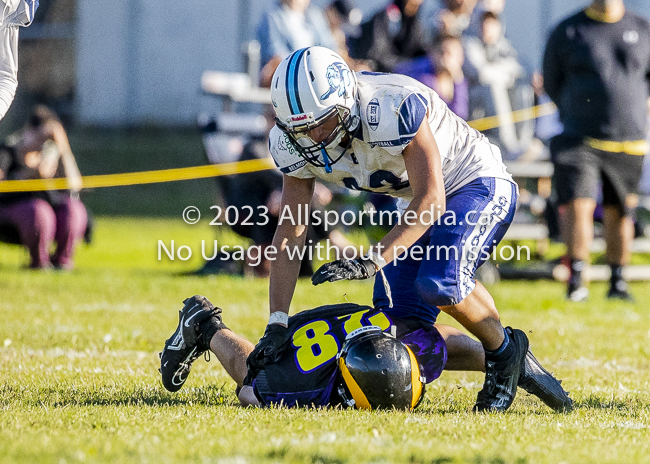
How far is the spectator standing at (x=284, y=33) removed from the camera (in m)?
9.88

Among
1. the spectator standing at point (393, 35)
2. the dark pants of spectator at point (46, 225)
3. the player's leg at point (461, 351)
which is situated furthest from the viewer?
the spectator standing at point (393, 35)

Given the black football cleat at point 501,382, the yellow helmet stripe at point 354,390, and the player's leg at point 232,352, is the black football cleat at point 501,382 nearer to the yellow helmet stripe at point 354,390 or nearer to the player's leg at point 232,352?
the yellow helmet stripe at point 354,390

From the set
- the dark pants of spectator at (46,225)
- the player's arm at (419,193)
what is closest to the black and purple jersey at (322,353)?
the player's arm at (419,193)

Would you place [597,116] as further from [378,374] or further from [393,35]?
[378,374]

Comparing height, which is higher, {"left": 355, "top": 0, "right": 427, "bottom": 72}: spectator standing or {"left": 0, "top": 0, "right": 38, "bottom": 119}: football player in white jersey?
{"left": 355, "top": 0, "right": 427, "bottom": 72}: spectator standing

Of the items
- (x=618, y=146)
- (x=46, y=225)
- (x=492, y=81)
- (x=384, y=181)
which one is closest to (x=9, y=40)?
(x=384, y=181)

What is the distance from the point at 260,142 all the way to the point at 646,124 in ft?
13.3

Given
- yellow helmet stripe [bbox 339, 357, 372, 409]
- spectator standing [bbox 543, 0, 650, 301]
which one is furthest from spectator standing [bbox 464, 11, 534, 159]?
yellow helmet stripe [bbox 339, 357, 372, 409]

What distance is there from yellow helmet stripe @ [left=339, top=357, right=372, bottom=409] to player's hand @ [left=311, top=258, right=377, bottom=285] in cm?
48

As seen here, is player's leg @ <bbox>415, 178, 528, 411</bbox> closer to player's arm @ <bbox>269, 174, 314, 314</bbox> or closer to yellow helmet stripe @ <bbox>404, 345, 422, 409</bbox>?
yellow helmet stripe @ <bbox>404, 345, 422, 409</bbox>

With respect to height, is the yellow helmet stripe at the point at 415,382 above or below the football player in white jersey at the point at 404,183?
below

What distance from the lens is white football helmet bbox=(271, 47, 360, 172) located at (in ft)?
12.7

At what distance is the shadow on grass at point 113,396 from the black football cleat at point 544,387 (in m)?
1.32

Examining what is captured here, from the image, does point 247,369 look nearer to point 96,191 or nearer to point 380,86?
point 380,86
